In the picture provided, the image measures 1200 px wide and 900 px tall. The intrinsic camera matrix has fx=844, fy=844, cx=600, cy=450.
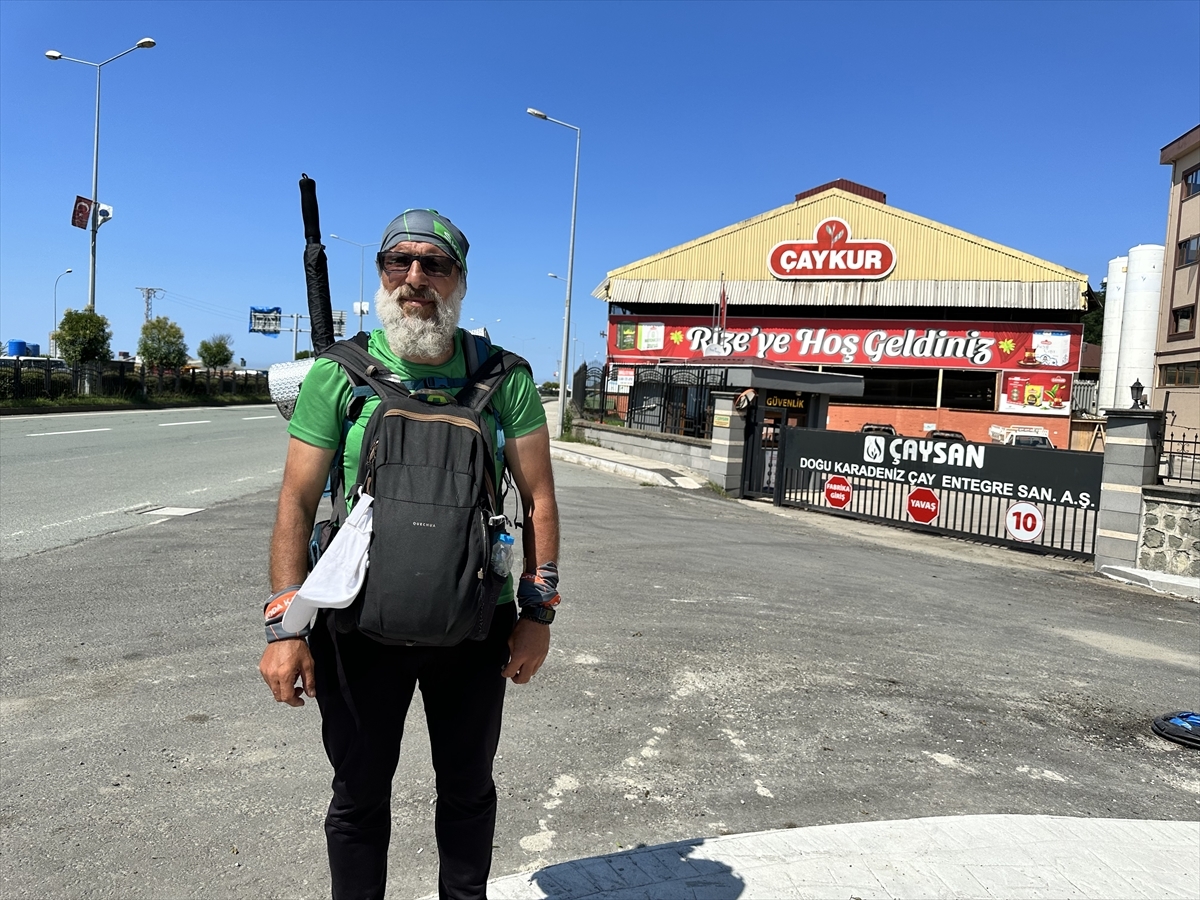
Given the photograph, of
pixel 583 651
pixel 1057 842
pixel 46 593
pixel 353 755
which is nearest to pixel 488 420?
pixel 353 755

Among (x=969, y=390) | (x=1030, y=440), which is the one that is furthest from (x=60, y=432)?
(x=969, y=390)

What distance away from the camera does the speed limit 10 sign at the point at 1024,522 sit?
11414 mm

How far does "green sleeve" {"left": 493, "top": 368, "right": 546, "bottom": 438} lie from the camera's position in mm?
2219

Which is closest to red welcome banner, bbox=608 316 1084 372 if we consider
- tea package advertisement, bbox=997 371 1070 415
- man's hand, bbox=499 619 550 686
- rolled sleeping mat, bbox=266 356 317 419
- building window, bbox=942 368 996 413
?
tea package advertisement, bbox=997 371 1070 415

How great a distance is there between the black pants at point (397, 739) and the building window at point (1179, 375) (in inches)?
1633

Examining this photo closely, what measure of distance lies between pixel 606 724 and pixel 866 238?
38.1m

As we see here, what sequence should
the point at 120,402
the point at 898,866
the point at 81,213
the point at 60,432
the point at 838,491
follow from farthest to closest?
the point at 120,402
the point at 81,213
the point at 60,432
the point at 838,491
the point at 898,866

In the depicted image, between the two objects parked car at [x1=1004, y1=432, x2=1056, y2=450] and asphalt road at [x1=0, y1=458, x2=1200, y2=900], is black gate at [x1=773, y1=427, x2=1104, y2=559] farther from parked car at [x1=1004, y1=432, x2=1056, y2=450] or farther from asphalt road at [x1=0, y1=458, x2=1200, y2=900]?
parked car at [x1=1004, y1=432, x2=1056, y2=450]

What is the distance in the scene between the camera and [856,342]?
3862 centimetres

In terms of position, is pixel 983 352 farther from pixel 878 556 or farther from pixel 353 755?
pixel 353 755

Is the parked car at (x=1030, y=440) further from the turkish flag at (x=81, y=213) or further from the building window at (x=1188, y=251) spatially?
the turkish flag at (x=81, y=213)

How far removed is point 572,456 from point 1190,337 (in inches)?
1172

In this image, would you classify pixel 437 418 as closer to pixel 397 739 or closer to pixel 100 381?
pixel 397 739

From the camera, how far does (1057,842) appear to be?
10.1 feet
